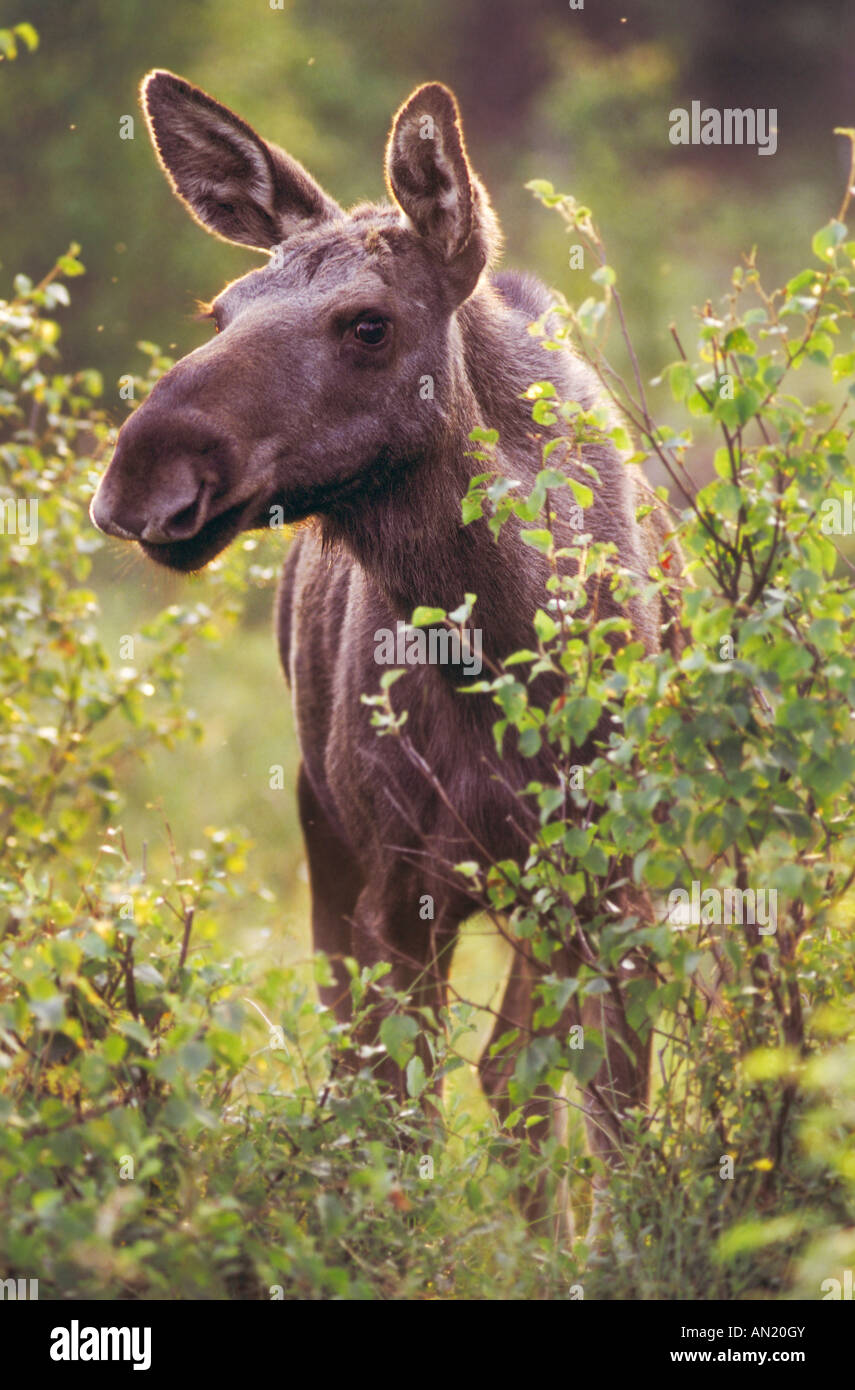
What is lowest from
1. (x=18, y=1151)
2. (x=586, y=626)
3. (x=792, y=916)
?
(x=18, y=1151)

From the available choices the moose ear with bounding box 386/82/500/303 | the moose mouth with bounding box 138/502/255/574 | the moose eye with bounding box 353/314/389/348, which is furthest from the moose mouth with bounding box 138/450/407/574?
the moose ear with bounding box 386/82/500/303

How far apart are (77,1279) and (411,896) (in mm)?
1846

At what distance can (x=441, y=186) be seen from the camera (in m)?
4.11

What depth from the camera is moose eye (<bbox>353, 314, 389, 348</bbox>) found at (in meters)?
4.02

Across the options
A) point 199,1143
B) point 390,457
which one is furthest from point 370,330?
point 199,1143

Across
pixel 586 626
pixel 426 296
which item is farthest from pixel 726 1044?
pixel 426 296

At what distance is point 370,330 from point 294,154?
308 inches

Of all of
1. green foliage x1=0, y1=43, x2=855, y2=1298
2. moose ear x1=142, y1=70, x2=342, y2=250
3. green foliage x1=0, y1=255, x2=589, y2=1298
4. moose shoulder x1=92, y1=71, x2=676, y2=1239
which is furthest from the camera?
moose ear x1=142, y1=70, x2=342, y2=250

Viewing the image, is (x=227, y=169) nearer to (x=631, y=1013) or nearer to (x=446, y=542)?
(x=446, y=542)

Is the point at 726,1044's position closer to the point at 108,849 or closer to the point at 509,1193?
the point at 509,1193

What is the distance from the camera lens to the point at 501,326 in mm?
4613

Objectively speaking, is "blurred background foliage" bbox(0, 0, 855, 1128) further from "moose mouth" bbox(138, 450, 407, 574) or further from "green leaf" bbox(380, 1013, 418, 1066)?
"green leaf" bbox(380, 1013, 418, 1066)

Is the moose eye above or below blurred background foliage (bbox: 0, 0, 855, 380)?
below

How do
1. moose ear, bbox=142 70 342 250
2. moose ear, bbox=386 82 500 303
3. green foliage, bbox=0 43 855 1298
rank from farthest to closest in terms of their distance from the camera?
moose ear, bbox=142 70 342 250 → moose ear, bbox=386 82 500 303 → green foliage, bbox=0 43 855 1298
